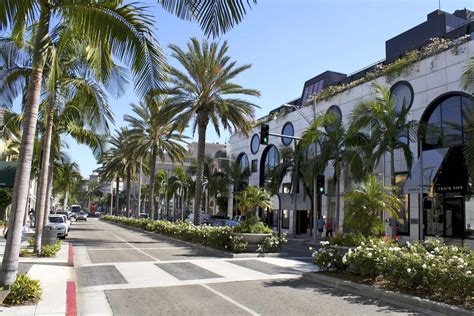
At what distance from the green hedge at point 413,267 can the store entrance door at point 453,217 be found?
1556cm

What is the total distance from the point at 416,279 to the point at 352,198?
13.7 feet

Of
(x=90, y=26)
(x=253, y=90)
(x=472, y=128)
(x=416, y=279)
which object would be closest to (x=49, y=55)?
(x=90, y=26)

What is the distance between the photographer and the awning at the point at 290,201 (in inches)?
1630

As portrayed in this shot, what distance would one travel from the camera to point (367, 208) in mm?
13875

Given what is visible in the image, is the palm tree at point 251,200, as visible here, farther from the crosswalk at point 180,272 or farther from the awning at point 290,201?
the awning at point 290,201

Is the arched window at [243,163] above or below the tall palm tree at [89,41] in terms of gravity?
above

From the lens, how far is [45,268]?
14.3 metres

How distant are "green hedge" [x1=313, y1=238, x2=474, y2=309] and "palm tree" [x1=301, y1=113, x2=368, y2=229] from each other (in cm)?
1260

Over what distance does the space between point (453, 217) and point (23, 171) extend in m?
24.1

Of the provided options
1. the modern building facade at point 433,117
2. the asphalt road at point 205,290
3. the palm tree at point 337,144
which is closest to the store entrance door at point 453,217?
the modern building facade at point 433,117

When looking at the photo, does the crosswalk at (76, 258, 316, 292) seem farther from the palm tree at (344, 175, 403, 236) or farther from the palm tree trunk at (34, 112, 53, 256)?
the palm tree trunk at (34, 112, 53, 256)

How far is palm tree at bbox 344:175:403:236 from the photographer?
547 inches

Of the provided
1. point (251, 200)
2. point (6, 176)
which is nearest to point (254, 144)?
point (6, 176)

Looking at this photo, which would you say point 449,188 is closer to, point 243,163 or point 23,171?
point 23,171
